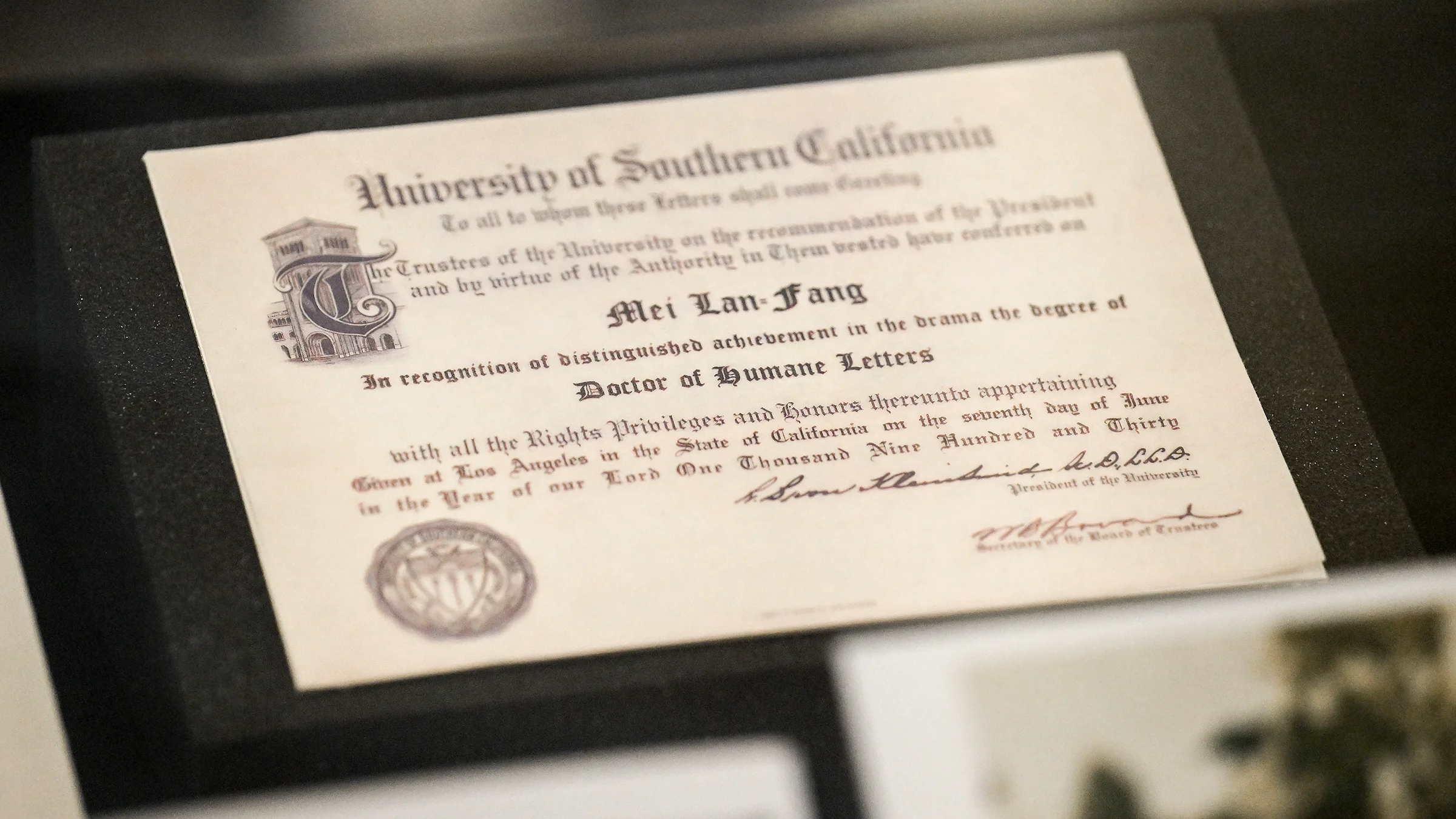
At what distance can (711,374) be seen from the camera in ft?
3.09

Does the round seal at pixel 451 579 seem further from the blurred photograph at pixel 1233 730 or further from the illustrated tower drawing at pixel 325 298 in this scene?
the blurred photograph at pixel 1233 730

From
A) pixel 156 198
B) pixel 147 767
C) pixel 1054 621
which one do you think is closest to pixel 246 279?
pixel 156 198

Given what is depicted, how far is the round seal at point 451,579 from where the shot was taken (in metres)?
0.84

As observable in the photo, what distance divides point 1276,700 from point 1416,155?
1.95 ft

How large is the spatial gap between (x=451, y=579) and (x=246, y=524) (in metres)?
0.14

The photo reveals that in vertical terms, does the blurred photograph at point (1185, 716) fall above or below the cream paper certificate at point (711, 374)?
below

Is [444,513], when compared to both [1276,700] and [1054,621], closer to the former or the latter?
[1054,621]

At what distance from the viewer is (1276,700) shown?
2.49ft
